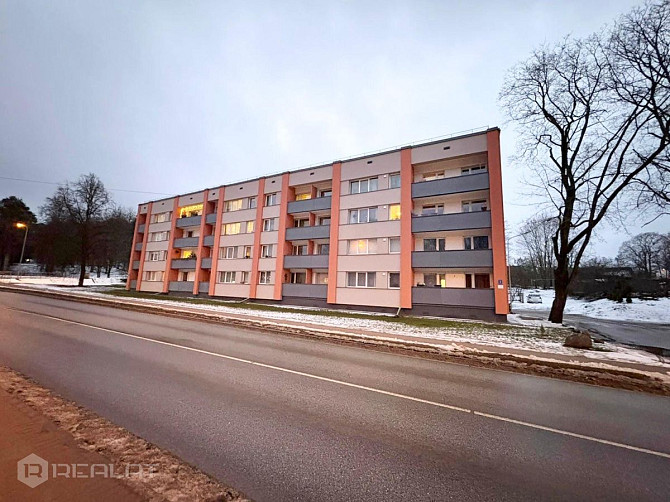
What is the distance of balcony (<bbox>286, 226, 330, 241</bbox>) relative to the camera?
26.6 m

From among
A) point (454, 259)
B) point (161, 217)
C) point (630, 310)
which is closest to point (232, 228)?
point (161, 217)

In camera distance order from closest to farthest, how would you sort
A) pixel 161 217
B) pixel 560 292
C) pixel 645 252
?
pixel 560 292
pixel 161 217
pixel 645 252

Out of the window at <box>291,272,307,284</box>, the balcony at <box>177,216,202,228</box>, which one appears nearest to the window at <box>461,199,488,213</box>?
the window at <box>291,272,307,284</box>

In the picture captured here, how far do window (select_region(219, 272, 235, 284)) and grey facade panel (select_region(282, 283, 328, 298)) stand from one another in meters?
7.23

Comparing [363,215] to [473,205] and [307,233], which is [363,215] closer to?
[307,233]

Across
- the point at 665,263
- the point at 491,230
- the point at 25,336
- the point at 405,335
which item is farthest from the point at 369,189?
the point at 665,263

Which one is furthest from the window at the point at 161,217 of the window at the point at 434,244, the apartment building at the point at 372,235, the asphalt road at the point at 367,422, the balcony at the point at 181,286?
the asphalt road at the point at 367,422

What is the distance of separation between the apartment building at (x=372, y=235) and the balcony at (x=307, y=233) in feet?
0.32

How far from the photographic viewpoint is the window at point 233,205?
33.3m

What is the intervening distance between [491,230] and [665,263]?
53.7m

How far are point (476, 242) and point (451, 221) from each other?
2.54 metres

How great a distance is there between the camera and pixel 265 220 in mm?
30469

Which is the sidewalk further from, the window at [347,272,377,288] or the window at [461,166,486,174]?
the window at [461,166,486,174]

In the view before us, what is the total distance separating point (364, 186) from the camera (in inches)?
1024
